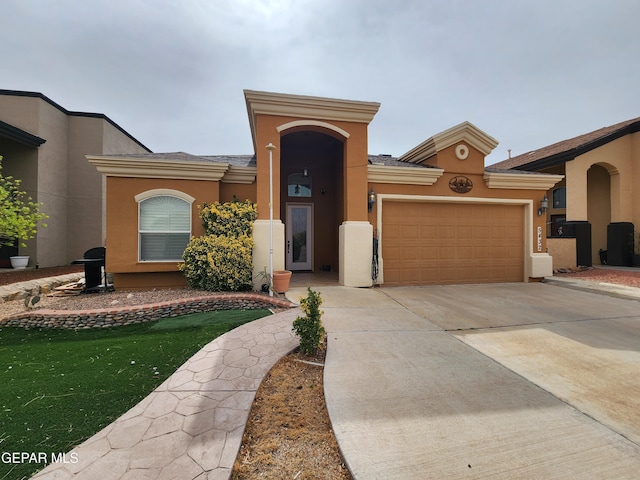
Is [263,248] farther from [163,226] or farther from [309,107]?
[309,107]

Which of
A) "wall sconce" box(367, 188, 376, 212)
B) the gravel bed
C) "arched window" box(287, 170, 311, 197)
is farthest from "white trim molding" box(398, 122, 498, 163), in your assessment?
the gravel bed

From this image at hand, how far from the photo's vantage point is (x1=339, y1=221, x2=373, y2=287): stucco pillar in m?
7.58

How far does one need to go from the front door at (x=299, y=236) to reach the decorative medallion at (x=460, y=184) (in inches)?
199

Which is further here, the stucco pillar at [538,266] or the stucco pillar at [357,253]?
the stucco pillar at [538,266]

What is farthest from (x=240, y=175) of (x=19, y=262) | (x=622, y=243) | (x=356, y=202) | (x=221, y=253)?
(x=622, y=243)

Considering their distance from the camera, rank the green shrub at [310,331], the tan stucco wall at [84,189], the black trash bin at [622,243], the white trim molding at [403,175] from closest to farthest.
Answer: the green shrub at [310,331] < the white trim molding at [403,175] < the black trash bin at [622,243] < the tan stucco wall at [84,189]

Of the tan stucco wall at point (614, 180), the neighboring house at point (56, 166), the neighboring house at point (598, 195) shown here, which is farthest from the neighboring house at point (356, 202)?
the neighboring house at point (56, 166)

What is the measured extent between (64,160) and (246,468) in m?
16.0

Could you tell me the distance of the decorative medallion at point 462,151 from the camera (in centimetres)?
849

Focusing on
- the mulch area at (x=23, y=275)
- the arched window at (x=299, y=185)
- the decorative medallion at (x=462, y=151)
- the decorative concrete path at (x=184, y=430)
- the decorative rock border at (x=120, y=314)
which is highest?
the decorative medallion at (x=462, y=151)

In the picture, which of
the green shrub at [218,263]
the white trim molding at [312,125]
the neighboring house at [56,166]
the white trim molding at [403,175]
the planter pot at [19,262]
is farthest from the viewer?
the neighboring house at [56,166]

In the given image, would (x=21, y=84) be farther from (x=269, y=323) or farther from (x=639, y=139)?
(x=639, y=139)

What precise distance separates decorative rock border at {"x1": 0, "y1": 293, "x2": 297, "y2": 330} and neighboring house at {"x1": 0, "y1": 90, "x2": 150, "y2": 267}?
812cm

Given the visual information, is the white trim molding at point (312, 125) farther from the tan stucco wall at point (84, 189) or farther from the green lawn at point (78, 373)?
the tan stucco wall at point (84, 189)
